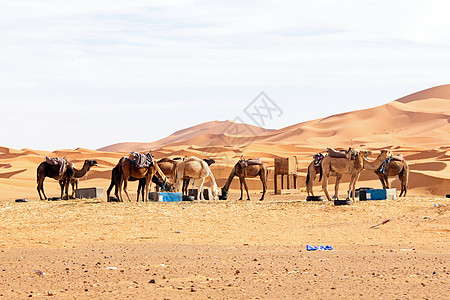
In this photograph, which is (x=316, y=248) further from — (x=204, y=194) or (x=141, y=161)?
(x=204, y=194)

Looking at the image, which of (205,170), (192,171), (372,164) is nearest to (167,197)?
(192,171)

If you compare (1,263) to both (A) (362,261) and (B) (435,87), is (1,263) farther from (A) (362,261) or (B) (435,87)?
(B) (435,87)

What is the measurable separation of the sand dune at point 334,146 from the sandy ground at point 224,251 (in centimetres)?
1540

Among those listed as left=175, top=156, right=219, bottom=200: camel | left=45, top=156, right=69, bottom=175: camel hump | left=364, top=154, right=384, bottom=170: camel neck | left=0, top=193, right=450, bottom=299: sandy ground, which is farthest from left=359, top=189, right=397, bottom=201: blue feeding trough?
left=45, top=156, right=69, bottom=175: camel hump

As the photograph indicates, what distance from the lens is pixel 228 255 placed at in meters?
11.8

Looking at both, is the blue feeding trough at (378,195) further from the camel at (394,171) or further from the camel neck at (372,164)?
the camel at (394,171)

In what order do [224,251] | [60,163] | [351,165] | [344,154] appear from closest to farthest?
[224,251] → [351,165] → [344,154] → [60,163]

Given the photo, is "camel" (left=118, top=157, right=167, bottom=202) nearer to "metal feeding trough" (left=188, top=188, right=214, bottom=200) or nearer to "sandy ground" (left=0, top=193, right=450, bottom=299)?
"metal feeding trough" (left=188, top=188, right=214, bottom=200)

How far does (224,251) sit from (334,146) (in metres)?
73.2

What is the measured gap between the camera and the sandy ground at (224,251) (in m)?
8.47

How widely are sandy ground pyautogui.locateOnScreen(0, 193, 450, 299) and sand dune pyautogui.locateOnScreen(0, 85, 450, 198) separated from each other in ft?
50.5

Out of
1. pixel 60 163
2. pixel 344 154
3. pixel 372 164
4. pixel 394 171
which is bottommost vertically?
pixel 394 171

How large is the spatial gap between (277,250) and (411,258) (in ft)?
8.37

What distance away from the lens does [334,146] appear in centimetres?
8431
